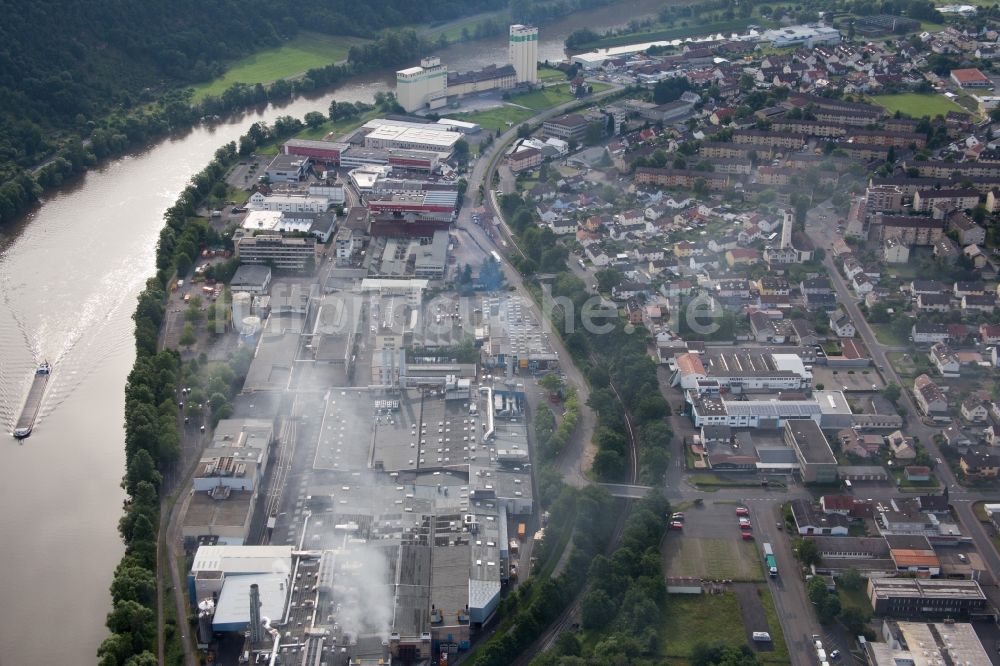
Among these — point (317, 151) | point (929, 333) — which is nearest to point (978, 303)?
point (929, 333)

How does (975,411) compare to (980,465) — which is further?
(975,411)

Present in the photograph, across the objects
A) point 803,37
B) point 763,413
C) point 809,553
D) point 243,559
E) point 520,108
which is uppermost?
point 803,37

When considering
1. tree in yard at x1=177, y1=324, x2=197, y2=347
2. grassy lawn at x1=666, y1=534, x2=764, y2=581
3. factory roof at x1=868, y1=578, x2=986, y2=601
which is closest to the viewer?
factory roof at x1=868, y1=578, x2=986, y2=601

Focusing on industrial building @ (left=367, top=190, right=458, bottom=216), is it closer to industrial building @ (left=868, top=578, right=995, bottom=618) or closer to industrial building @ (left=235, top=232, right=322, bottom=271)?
industrial building @ (left=235, top=232, right=322, bottom=271)

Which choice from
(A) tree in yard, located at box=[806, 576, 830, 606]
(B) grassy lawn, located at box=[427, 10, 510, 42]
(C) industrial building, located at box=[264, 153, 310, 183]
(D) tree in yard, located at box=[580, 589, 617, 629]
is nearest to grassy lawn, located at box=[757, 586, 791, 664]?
→ (A) tree in yard, located at box=[806, 576, 830, 606]

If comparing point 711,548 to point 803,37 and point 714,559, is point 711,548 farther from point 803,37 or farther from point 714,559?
point 803,37

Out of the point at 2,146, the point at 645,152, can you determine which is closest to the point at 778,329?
the point at 645,152

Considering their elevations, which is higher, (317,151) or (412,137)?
(412,137)
